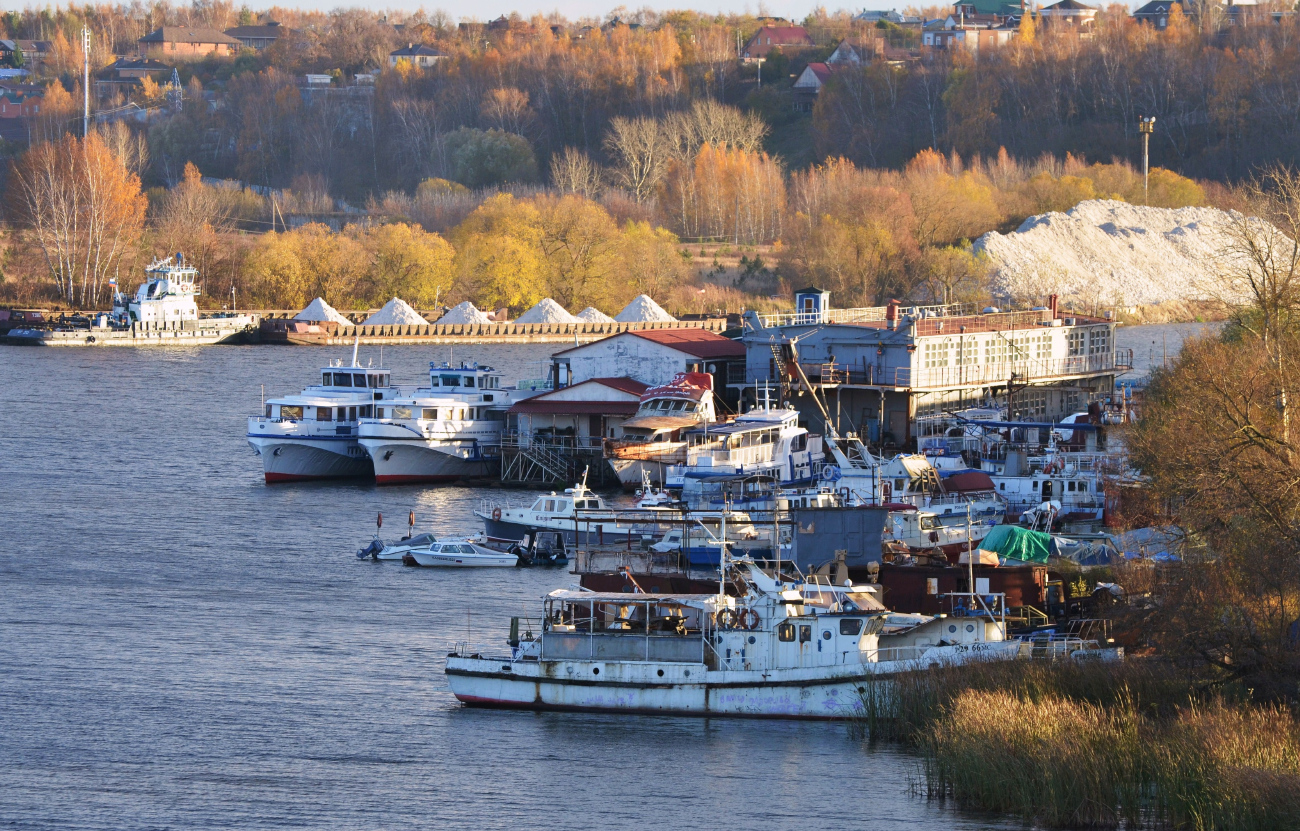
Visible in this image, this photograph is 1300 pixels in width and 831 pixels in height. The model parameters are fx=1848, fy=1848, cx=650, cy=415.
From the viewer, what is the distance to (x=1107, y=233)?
12175 centimetres

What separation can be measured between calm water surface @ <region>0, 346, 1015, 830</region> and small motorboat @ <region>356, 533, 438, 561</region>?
74 centimetres

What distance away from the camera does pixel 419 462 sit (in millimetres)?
58656

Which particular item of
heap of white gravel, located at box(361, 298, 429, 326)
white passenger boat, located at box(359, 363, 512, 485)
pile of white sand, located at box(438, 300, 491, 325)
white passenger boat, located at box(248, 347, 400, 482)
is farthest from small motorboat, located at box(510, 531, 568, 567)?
pile of white sand, located at box(438, 300, 491, 325)

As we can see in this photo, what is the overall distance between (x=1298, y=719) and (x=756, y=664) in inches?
342

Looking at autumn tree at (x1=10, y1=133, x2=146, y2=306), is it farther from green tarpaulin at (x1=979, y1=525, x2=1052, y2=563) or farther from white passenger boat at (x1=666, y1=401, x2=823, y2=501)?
green tarpaulin at (x1=979, y1=525, x2=1052, y2=563)

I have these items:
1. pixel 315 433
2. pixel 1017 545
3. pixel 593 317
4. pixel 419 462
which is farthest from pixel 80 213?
pixel 1017 545

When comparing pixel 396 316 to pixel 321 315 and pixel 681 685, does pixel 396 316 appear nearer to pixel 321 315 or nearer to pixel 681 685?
pixel 321 315

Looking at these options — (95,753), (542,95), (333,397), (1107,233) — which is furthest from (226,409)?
(542,95)

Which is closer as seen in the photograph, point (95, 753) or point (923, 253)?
point (95, 753)

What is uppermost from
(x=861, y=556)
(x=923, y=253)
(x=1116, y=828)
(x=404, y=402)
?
(x=923, y=253)

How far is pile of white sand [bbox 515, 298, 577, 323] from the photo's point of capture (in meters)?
114

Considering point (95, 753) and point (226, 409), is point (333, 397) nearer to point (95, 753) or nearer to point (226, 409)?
point (226, 409)

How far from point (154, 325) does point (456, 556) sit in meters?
73.6

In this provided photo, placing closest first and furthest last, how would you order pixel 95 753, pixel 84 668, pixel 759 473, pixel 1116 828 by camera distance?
1. pixel 1116 828
2. pixel 95 753
3. pixel 84 668
4. pixel 759 473
